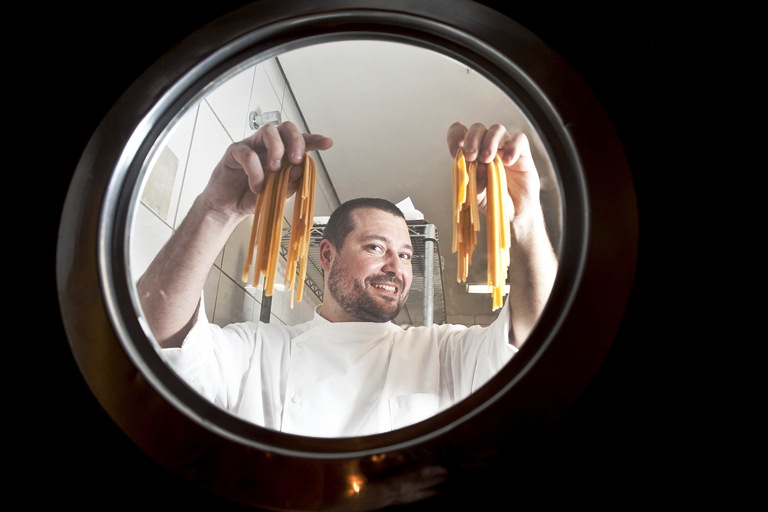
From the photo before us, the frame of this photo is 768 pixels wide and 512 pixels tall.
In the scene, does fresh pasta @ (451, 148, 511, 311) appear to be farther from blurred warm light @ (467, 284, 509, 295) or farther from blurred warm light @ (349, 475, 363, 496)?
blurred warm light @ (349, 475, 363, 496)

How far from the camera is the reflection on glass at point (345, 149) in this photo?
724mm

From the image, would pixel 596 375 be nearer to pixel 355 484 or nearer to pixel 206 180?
pixel 355 484

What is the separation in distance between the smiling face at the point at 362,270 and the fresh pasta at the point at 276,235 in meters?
0.04

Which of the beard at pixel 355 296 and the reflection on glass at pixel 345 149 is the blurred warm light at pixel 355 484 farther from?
the beard at pixel 355 296

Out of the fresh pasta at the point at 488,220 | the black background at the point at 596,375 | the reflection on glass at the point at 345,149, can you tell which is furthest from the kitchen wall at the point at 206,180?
the fresh pasta at the point at 488,220

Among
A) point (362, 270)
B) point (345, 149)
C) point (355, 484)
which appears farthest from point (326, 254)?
point (355, 484)

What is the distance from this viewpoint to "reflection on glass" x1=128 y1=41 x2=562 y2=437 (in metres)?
0.72

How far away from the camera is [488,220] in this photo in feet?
2.35

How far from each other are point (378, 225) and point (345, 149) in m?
0.14

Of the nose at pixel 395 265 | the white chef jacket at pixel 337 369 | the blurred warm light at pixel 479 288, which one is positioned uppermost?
the nose at pixel 395 265

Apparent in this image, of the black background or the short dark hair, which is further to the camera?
the short dark hair

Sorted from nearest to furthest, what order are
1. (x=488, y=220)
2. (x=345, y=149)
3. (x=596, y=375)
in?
(x=596, y=375)
(x=488, y=220)
(x=345, y=149)

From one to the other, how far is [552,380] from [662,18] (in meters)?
0.43

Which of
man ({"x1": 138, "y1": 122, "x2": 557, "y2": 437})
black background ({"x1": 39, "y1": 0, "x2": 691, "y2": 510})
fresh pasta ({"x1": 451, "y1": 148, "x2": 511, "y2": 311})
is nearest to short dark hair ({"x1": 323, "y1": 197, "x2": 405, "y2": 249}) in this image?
man ({"x1": 138, "y1": 122, "x2": 557, "y2": 437})
